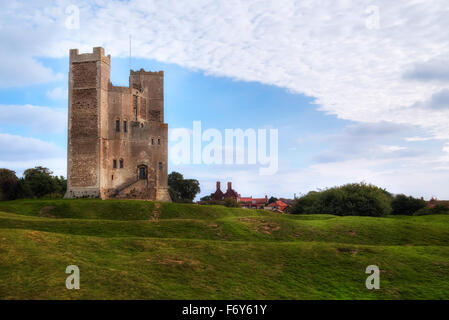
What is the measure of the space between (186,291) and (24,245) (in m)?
8.31

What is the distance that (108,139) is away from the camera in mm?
52688

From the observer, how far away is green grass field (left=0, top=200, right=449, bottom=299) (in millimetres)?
14836

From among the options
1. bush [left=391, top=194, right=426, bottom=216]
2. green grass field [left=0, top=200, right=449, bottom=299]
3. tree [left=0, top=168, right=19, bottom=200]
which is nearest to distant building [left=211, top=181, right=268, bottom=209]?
bush [left=391, top=194, right=426, bottom=216]

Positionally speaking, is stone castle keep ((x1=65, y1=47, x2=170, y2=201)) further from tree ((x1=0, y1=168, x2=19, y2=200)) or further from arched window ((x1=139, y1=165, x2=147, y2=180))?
tree ((x1=0, y1=168, x2=19, y2=200))

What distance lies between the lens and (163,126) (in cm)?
5628

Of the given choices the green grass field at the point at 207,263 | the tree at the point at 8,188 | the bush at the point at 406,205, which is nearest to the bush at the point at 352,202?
the bush at the point at 406,205

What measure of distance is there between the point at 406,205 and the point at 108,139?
5028 cm

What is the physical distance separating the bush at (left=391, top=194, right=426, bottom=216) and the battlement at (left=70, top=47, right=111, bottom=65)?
52815mm

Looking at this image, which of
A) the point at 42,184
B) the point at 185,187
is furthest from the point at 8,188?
the point at 185,187

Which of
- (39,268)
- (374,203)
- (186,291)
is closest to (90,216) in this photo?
(39,268)

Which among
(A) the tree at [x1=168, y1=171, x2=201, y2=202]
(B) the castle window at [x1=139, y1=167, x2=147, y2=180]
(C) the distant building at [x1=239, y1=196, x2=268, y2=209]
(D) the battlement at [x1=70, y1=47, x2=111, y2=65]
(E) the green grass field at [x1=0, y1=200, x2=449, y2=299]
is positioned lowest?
(C) the distant building at [x1=239, y1=196, x2=268, y2=209]

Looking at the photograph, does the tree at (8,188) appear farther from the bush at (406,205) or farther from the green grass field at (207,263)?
the bush at (406,205)

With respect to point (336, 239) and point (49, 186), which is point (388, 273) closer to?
point (336, 239)

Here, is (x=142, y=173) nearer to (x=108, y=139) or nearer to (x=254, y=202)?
(x=108, y=139)
